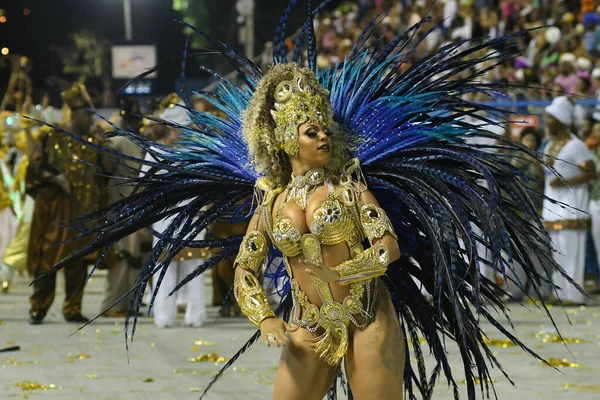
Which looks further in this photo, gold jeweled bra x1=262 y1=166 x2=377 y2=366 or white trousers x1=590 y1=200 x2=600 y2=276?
white trousers x1=590 y1=200 x2=600 y2=276

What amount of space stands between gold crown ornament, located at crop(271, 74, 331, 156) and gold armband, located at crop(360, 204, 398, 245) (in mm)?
412

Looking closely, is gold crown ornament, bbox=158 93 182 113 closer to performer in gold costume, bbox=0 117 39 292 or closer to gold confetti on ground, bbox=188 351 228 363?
performer in gold costume, bbox=0 117 39 292

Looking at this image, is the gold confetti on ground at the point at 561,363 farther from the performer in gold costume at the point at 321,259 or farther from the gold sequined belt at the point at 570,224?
the gold sequined belt at the point at 570,224

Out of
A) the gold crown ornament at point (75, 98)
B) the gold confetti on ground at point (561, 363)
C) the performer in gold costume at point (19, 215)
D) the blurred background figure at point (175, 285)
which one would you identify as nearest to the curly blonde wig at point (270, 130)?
the gold confetti on ground at point (561, 363)

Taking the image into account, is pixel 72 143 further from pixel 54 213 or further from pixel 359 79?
pixel 359 79

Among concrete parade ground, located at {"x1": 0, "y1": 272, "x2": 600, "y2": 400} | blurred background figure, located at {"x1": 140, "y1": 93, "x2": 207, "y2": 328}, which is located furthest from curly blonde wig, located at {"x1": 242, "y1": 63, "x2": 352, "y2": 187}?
blurred background figure, located at {"x1": 140, "y1": 93, "x2": 207, "y2": 328}

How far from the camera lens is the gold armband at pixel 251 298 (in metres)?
5.00

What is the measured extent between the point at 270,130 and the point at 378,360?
1.11 metres

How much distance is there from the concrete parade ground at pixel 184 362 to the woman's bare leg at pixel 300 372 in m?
2.71

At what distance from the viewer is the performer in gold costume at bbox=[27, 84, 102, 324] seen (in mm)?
11547

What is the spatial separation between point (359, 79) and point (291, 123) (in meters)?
0.55

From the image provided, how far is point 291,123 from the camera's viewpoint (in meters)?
5.13

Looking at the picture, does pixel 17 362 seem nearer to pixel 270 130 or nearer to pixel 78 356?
pixel 78 356

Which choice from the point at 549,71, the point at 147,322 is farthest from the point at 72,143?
the point at 549,71
